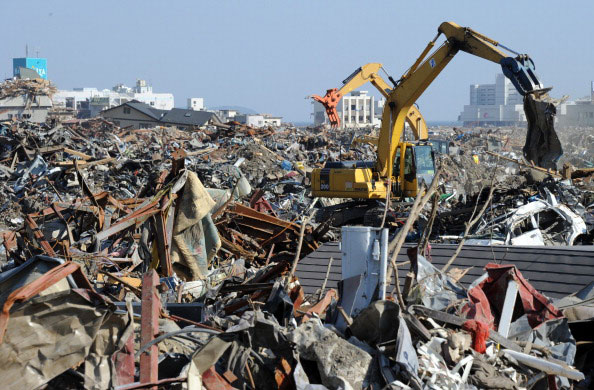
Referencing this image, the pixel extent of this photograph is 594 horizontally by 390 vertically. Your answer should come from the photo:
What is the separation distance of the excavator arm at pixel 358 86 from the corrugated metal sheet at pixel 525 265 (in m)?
11.1

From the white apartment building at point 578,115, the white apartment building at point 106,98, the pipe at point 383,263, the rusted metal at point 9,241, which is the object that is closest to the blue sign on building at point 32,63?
the white apartment building at point 106,98

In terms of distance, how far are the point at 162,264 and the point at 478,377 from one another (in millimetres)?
4874

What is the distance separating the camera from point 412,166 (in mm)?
16422

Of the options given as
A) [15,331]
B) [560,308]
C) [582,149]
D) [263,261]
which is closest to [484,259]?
[560,308]

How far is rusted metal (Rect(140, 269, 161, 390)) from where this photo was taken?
386cm

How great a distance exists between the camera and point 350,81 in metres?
20.2

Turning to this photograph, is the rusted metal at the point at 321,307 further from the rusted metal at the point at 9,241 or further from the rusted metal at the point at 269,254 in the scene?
the rusted metal at the point at 9,241

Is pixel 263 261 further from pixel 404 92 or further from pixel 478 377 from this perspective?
pixel 404 92

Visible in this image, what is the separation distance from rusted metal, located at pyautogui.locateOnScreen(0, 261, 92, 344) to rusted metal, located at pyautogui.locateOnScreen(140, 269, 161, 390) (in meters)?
0.32

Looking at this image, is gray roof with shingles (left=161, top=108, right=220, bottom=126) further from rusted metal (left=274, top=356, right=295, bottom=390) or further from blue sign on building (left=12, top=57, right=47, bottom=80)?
blue sign on building (left=12, top=57, right=47, bottom=80)

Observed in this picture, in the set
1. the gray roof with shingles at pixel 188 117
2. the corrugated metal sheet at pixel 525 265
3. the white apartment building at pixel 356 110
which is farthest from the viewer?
the white apartment building at pixel 356 110

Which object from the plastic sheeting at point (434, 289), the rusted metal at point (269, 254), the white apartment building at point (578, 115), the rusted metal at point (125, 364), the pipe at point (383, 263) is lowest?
the rusted metal at point (269, 254)

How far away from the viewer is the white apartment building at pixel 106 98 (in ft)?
302

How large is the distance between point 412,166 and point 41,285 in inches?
Result: 526
